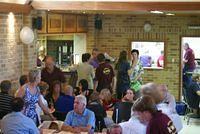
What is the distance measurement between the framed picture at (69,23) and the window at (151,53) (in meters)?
2.14

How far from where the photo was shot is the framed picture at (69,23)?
12.9 metres

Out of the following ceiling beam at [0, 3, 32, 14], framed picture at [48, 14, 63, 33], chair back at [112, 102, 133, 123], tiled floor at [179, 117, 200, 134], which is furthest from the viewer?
framed picture at [48, 14, 63, 33]

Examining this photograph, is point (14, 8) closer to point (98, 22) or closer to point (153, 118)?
point (153, 118)

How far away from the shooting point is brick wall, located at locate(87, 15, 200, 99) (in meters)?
14.1

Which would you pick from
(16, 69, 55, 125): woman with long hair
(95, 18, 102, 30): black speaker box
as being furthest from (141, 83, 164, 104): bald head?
(95, 18, 102, 30): black speaker box

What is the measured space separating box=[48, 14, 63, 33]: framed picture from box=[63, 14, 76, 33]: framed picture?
288mm

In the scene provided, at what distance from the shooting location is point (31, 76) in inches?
271

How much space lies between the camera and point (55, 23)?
483 inches

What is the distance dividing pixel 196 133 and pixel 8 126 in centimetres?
590

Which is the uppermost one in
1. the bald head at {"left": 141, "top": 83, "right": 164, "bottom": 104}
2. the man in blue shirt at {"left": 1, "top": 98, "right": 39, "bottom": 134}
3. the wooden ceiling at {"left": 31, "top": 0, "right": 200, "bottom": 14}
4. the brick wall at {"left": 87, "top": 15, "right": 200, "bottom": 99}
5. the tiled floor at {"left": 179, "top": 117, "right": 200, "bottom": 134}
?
the wooden ceiling at {"left": 31, "top": 0, "right": 200, "bottom": 14}

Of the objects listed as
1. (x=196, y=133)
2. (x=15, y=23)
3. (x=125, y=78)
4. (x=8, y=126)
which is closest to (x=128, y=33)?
(x=125, y=78)

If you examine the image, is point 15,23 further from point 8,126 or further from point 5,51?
point 8,126

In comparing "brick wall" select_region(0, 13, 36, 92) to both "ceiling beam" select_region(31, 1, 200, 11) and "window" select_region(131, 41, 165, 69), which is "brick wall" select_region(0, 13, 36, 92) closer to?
"ceiling beam" select_region(31, 1, 200, 11)

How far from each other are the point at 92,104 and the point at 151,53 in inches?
297
